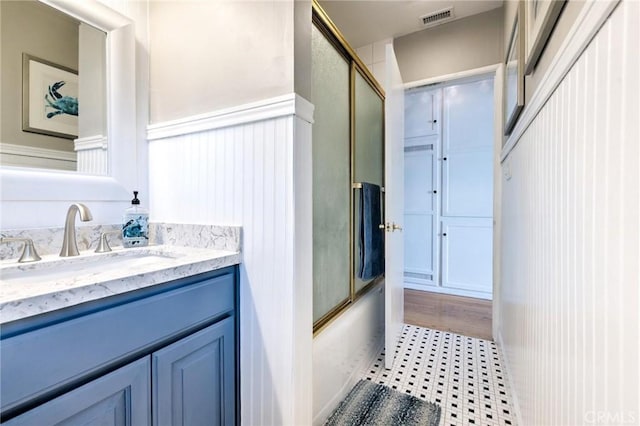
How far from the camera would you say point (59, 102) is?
1.11 m

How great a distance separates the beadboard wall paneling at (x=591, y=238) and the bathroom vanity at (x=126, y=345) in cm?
96

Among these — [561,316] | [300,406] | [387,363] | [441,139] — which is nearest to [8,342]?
[300,406]

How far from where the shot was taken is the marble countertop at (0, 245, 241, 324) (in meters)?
0.59

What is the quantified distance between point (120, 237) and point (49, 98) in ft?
1.90

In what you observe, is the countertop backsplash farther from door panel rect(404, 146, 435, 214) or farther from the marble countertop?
door panel rect(404, 146, 435, 214)

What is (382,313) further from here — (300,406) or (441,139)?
(441,139)

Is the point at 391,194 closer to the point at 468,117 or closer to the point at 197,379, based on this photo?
the point at 197,379

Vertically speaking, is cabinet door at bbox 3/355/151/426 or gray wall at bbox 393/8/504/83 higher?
gray wall at bbox 393/8/504/83

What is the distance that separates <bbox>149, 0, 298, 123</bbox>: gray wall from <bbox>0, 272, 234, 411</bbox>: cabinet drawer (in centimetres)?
72

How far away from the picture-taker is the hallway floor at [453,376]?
1.41 meters

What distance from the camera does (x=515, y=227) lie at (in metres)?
1.42

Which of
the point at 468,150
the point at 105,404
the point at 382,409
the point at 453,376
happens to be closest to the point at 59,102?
the point at 105,404

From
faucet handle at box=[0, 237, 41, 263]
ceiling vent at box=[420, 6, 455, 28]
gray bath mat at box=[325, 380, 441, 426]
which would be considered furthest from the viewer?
ceiling vent at box=[420, 6, 455, 28]

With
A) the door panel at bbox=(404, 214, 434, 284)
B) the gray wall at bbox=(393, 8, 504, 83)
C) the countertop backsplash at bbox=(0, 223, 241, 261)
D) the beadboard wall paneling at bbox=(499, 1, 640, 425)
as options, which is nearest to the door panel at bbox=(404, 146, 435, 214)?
the door panel at bbox=(404, 214, 434, 284)
